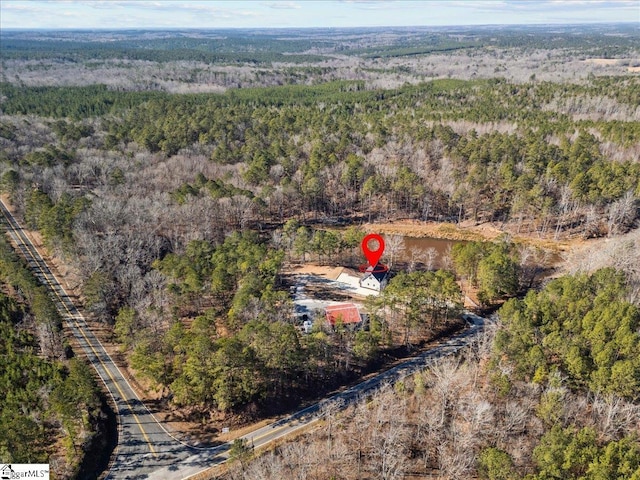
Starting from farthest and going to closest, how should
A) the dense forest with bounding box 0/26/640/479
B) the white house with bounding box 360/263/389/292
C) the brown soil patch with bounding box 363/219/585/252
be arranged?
the brown soil patch with bounding box 363/219/585/252
the white house with bounding box 360/263/389/292
the dense forest with bounding box 0/26/640/479

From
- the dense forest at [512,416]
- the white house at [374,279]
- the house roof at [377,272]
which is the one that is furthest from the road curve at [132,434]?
the house roof at [377,272]

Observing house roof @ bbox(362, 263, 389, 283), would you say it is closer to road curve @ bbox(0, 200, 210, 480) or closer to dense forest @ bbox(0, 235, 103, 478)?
road curve @ bbox(0, 200, 210, 480)

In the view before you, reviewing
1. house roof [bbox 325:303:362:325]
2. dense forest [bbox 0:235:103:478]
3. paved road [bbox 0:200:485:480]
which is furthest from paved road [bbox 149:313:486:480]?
dense forest [bbox 0:235:103:478]

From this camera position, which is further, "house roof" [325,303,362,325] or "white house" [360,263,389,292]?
"white house" [360,263,389,292]

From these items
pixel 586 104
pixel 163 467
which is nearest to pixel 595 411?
pixel 163 467

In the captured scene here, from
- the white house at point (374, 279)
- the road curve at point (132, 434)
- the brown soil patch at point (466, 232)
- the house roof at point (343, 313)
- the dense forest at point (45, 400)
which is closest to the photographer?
the dense forest at point (45, 400)

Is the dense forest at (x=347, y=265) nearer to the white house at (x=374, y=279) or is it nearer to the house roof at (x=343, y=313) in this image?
the house roof at (x=343, y=313)
